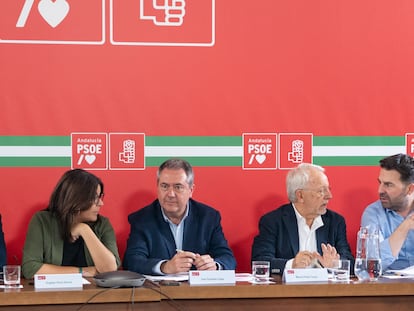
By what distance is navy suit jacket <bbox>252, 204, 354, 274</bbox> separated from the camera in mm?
3840

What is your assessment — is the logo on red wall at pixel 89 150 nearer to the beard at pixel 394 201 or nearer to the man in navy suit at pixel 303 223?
the man in navy suit at pixel 303 223

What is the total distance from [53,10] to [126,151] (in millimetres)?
804

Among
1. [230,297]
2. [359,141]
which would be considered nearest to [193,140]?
[359,141]

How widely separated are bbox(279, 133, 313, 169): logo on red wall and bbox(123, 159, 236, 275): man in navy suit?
1.80 feet

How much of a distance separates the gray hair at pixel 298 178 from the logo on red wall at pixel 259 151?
0.84 feet

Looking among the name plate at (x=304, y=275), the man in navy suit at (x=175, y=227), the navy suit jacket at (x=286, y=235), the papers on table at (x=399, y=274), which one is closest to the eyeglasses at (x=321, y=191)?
the navy suit jacket at (x=286, y=235)

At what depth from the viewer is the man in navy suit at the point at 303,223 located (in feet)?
12.7

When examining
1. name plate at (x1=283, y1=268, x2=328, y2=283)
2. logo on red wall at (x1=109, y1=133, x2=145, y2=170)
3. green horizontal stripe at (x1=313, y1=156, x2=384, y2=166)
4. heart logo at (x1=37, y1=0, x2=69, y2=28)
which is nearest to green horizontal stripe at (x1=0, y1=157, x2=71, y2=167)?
logo on red wall at (x1=109, y1=133, x2=145, y2=170)

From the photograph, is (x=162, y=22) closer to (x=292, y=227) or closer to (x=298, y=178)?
(x=298, y=178)

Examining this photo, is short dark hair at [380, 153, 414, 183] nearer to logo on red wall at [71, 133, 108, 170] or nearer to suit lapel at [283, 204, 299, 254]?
suit lapel at [283, 204, 299, 254]

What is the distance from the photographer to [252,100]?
13.8ft

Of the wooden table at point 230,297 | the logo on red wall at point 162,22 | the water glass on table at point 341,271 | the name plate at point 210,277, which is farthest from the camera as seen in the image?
the logo on red wall at point 162,22

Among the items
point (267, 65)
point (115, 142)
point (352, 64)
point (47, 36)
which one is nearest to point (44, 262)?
point (115, 142)

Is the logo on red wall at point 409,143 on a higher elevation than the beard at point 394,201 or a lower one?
higher
